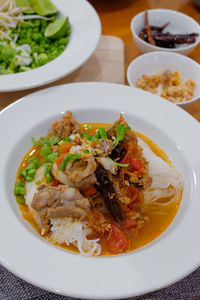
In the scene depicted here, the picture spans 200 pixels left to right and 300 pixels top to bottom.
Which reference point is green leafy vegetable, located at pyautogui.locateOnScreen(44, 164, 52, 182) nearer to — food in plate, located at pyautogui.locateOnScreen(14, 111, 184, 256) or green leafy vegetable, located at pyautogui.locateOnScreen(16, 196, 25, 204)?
food in plate, located at pyautogui.locateOnScreen(14, 111, 184, 256)

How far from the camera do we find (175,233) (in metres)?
1.99

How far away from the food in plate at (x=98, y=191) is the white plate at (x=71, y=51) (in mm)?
603

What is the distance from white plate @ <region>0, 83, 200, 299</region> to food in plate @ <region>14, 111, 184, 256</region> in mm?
120

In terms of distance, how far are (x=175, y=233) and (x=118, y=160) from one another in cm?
66

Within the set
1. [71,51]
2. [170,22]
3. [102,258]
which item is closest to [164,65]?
[170,22]

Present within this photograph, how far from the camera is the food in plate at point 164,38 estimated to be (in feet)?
12.3

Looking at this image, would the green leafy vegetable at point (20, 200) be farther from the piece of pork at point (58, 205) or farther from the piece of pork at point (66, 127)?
the piece of pork at point (66, 127)

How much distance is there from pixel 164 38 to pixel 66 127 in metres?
1.99

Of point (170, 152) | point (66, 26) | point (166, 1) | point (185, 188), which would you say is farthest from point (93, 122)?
point (166, 1)

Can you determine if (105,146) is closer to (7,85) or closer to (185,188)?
(185,188)

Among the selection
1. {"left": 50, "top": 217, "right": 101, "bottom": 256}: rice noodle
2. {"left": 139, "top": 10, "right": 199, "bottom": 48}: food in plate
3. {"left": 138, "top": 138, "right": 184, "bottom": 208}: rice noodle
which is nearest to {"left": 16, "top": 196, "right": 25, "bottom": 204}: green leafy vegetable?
{"left": 50, "top": 217, "right": 101, "bottom": 256}: rice noodle

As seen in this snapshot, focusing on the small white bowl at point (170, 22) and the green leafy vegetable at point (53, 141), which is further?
the small white bowl at point (170, 22)

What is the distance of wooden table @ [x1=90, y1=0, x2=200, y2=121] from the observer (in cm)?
407

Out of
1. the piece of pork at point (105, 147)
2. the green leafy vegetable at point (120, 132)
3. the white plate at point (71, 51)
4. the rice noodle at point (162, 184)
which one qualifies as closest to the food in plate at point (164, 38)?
the white plate at point (71, 51)
